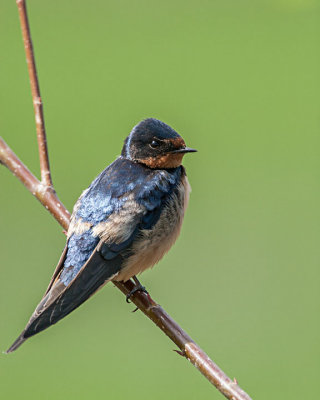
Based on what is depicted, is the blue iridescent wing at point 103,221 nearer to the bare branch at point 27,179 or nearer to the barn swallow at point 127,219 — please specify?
the barn swallow at point 127,219

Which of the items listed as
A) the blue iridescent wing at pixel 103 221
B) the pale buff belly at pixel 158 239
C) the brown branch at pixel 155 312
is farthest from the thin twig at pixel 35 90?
the pale buff belly at pixel 158 239

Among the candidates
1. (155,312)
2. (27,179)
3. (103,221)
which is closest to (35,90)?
(27,179)

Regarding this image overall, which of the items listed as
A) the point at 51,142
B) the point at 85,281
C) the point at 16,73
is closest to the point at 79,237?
the point at 85,281

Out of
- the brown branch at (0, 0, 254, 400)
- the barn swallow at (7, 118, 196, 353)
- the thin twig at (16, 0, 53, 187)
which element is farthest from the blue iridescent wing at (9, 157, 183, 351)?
the thin twig at (16, 0, 53, 187)

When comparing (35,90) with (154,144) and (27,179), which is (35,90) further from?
(154,144)

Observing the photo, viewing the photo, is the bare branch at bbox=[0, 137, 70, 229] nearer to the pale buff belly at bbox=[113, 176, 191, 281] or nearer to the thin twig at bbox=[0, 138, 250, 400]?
the thin twig at bbox=[0, 138, 250, 400]

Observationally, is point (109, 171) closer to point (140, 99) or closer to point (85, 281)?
point (85, 281)
